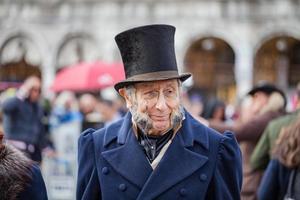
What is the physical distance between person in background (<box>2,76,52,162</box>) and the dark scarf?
538 centimetres

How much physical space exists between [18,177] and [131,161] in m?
0.62

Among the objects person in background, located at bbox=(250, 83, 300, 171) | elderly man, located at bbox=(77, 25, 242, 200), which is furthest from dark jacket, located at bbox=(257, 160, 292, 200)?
elderly man, located at bbox=(77, 25, 242, 200)

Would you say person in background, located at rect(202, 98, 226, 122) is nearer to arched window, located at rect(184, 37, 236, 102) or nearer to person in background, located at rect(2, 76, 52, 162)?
person in background, located at rect(2, 76, 52, 162)

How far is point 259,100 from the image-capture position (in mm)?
7336

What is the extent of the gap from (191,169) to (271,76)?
26.0 metres

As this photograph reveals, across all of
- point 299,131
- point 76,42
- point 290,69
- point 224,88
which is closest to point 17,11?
point 76,42

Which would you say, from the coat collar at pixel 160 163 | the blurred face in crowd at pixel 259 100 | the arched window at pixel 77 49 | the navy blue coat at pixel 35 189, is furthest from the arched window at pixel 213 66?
the navy blue coat at pixel 35 189

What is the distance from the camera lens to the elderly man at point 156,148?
3.58m

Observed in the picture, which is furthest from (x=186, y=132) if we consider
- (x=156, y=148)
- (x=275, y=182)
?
(x=275, y=182)

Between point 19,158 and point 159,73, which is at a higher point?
point 159,73

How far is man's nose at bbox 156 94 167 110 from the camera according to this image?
11.6ft

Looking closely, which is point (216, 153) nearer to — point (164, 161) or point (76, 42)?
point (164, 161)

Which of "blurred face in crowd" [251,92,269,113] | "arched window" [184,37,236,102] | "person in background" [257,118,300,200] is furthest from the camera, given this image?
"arched window" [184,37,236,102]

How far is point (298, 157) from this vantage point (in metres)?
5.02
